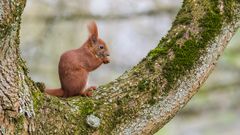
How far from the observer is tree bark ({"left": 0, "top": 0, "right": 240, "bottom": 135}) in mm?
3365

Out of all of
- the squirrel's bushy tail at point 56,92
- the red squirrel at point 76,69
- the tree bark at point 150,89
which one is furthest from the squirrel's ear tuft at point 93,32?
the tree bark at point 150,89

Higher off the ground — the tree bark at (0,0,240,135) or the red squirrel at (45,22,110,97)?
the red squirrel at (45,22,110,97)

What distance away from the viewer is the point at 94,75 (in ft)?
35.5

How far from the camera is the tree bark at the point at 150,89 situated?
3.37 meters

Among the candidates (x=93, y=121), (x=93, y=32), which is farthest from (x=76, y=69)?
(x=93, y=121)

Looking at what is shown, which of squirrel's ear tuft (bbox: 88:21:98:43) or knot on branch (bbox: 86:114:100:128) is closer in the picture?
knot on branch (bbox: 86:114:100:128)

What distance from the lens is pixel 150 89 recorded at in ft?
11.6

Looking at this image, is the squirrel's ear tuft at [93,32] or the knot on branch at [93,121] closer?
the knot on branch at [93,121]

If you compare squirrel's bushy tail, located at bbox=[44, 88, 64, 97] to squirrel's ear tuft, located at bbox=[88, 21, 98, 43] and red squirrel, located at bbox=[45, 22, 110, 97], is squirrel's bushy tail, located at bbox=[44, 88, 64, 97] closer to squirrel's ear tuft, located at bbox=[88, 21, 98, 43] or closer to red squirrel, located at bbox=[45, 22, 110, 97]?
red squirrel, located at bbox=[45, 22, 110, 97]

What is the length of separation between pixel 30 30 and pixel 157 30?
1947 millimetres

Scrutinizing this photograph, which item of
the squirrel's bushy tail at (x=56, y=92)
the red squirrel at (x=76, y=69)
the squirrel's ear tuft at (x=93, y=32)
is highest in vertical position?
the squirrel's ear tuft at (x=93, y=32)

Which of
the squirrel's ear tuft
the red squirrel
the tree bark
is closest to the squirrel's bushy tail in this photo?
the red squirrel

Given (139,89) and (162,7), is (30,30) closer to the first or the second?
(162,7)

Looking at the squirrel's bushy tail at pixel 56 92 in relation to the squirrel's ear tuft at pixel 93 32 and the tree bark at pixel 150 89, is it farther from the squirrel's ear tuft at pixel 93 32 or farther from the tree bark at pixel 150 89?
the squirrel's ear tuft at pixel 93 32
